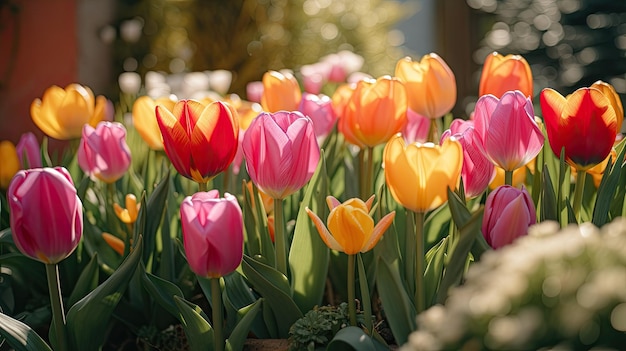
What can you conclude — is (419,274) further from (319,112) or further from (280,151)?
(319,112)

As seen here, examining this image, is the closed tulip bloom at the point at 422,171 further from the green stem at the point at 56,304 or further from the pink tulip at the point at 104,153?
the pink tulip at the point at 104,153

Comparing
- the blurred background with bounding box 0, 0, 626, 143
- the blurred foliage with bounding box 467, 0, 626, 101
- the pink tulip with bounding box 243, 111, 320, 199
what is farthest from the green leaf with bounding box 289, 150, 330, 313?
the blurred foliage with bounding box 467, 0, 626, 101

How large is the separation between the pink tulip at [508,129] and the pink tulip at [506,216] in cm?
8

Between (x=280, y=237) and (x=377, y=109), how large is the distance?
0.30m

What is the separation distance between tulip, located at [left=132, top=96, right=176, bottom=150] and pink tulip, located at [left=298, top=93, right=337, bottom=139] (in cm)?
26

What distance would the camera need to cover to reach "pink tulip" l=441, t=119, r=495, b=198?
1184 millimetres

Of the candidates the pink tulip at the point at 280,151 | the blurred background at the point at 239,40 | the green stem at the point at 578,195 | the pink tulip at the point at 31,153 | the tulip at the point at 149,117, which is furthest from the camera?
the blurred background at the point at 239,40

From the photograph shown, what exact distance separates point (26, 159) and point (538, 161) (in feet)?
3.44

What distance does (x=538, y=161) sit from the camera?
1.39m

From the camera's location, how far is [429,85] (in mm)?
1511

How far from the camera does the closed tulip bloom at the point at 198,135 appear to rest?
1.19 meters

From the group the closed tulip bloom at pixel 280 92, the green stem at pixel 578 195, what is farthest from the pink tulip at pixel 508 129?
the closed tulip bloom at pixel 280 92

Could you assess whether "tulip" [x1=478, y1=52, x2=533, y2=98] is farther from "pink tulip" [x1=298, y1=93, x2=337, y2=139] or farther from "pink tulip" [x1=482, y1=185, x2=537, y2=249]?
"pink tulip" [x1=482, y1=185, x2=537, y2=249]

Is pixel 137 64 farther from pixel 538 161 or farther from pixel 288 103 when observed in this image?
pixel 538 161
